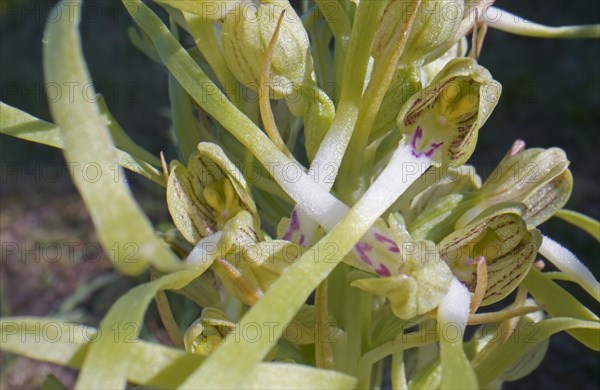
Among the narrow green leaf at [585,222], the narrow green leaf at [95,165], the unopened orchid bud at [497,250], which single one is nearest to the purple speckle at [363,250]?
the unopened orchid bud at [497,250]

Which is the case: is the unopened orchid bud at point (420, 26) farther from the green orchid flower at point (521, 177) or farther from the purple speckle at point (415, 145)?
the green orchid flower at point (521, 177)

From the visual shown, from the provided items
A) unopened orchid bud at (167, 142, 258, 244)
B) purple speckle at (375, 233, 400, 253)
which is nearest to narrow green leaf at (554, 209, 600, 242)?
purple speckle at (375, 233, 400, 253)

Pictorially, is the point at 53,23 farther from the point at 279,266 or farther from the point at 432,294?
the point at 432,294

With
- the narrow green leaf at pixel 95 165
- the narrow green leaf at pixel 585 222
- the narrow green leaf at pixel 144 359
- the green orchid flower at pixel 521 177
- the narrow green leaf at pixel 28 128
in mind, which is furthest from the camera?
the narrow green leaf at pixel 585 222

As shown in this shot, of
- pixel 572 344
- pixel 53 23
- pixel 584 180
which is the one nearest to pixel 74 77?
pixel 53 23

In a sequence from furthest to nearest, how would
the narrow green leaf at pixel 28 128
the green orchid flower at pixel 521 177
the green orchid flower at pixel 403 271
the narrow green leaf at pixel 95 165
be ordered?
the green orchid flower at pixel 521 177
the narrow green leaf at pixel 28 128
the green orchid flower at pixel 403 271
the narrow green leaf at pixel 95 165

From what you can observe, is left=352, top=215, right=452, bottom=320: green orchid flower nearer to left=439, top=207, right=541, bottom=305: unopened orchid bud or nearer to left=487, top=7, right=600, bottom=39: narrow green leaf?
left=439, top=207, right=541, bottom=305: unopened orchid bud

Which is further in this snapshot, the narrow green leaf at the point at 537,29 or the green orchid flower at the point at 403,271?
the narrow green leaf at the point at 537,29
